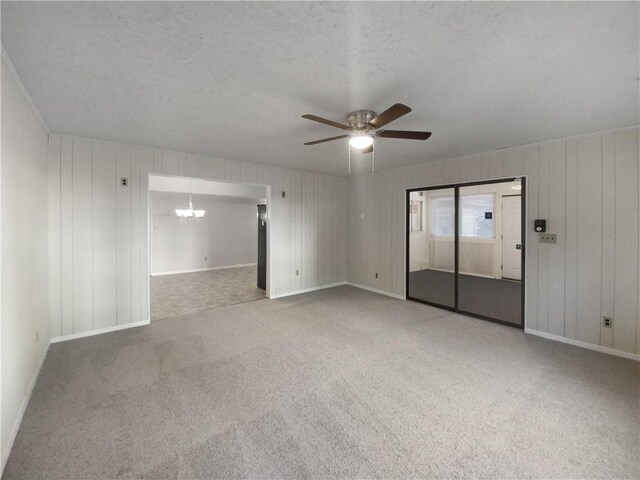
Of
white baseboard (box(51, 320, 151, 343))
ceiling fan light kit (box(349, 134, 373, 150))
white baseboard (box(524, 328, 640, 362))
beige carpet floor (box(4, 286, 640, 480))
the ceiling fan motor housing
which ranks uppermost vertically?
the ceiling fan motor housing

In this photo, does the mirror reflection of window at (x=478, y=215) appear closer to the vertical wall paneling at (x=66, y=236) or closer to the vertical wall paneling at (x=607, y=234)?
the vertical wall paneling at (x=607, y=234)

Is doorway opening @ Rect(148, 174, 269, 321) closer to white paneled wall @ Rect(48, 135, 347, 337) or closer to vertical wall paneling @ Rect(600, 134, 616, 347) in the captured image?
white paneled wall @ Rect(48, 135, 347, 337)

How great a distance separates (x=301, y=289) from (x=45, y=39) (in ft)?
15.1

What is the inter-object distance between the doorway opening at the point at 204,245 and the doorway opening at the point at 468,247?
3.19 metres

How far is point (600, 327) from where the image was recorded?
293 cm

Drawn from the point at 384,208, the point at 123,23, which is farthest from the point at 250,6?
the point at 384,208

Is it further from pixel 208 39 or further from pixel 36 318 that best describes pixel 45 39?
pixel 36 318

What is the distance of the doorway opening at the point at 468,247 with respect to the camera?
4.39m

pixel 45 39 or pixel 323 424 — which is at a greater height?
pixel 45 39

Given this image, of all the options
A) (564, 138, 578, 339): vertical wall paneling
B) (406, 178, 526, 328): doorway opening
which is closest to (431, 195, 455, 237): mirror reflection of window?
(406, 178, 526, 328): doorway opening

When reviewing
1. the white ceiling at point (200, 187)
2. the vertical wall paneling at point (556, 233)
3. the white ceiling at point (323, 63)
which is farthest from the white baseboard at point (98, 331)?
the vertical wall paneling at point (556, 233)

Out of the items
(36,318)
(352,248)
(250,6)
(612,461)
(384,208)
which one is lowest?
(612,461)

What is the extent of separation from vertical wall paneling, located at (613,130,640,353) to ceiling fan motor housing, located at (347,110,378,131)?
9.09 feet

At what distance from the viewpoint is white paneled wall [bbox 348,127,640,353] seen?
9.06 ft
